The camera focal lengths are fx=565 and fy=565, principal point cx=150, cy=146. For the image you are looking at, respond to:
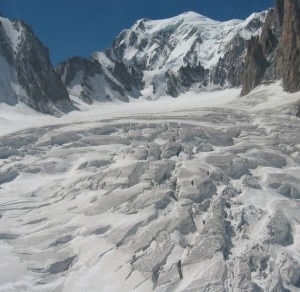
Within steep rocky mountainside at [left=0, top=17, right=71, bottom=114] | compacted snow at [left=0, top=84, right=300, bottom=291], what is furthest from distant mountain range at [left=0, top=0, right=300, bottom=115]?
compacted snow at [left=0, top=84, right=300, bottom=291]

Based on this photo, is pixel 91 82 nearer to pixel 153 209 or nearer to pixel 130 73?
pixel 130 73

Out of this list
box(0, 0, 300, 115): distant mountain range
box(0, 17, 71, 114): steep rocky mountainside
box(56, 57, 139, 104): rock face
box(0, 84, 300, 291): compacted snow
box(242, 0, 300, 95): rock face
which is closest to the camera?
box(0, 84, 300, 291): compacted snow

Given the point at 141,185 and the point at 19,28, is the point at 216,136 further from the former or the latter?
the point at 19,28

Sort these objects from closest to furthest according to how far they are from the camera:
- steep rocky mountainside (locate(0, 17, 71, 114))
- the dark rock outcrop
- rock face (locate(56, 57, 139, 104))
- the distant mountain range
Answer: the distant mountain range
the dark rock outcrop
steep rocky mountainside (locate(0, 17, 71, 114))
rock face (locate(56, 57, 139, 104))

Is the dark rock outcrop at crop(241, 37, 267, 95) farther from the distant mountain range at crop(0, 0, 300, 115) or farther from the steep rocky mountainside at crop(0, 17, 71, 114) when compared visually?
the steep rocky mountainside at crop(0, 17, 71, 114)

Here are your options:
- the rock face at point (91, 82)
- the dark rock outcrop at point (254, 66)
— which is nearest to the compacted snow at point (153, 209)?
the dark rock outcrop at point (254, 66)

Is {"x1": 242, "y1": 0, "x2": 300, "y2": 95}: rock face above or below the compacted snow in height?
above

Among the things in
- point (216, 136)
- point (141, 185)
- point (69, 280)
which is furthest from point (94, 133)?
point (69, 280)
